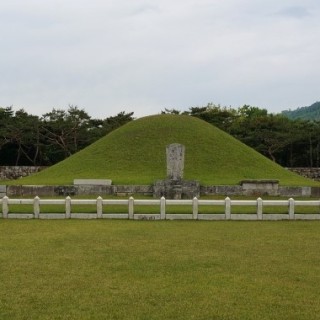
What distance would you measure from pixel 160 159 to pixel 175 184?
8227 millimetres

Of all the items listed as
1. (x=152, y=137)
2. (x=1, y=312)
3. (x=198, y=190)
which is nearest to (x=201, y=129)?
(x=152, y=137)

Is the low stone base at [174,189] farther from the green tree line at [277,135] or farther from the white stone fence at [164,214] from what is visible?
the green tree line at [277,135]

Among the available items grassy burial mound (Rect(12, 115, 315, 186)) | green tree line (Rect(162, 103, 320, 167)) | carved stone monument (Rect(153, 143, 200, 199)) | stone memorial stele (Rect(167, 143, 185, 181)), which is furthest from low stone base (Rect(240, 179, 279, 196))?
green tree line (Rect(162, 103, 320, 167))

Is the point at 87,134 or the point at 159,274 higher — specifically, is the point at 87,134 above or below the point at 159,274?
Result: above

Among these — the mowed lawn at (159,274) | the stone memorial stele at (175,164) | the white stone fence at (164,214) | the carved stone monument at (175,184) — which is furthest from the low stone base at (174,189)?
the mowed lawn at (159,274)

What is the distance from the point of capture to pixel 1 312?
19.1 ft

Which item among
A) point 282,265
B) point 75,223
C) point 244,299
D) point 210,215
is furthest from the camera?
point 210,215

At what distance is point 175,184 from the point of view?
22422mm

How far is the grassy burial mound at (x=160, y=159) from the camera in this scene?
2788cm

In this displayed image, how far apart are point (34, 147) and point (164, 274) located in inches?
1745

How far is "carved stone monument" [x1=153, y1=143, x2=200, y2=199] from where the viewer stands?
22359 millimetres

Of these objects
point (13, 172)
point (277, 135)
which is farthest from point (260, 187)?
point (13, 172)

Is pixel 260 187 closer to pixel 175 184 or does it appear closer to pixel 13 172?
pixel 175 184

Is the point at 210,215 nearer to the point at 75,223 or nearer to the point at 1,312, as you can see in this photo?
the point at 75,223
